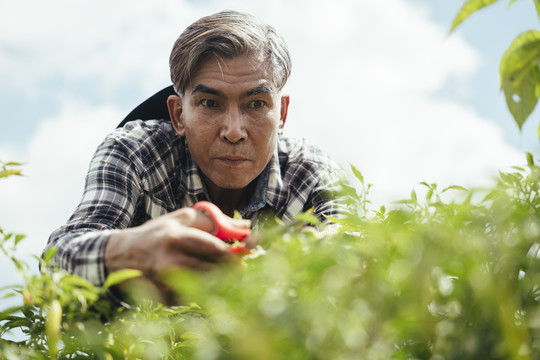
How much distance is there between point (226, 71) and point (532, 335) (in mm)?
1880

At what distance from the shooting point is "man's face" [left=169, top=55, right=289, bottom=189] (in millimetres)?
2221

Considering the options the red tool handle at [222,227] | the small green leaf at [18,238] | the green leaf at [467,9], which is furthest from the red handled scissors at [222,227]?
the green leaf at [467,9]

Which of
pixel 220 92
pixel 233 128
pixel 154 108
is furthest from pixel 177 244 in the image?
pixel 154 108

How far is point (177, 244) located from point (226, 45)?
1.70 m

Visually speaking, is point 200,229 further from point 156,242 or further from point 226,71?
point 226,71

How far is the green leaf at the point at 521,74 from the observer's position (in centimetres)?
75

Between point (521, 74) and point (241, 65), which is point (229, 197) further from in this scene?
point (521, 74)

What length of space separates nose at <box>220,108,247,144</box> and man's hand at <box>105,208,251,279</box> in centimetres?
131

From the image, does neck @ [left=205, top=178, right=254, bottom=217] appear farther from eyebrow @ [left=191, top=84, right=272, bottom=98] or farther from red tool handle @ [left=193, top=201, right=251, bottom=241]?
red tool handle @ [left=193, top=201, right=251, bottom=241]

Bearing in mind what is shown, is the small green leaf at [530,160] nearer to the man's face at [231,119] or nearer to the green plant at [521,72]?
the green plant at [521,72]

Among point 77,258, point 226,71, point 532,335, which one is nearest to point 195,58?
point 226,71

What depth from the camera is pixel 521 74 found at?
0.76m

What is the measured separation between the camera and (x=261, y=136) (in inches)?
89.6

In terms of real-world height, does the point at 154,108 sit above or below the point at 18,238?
below
